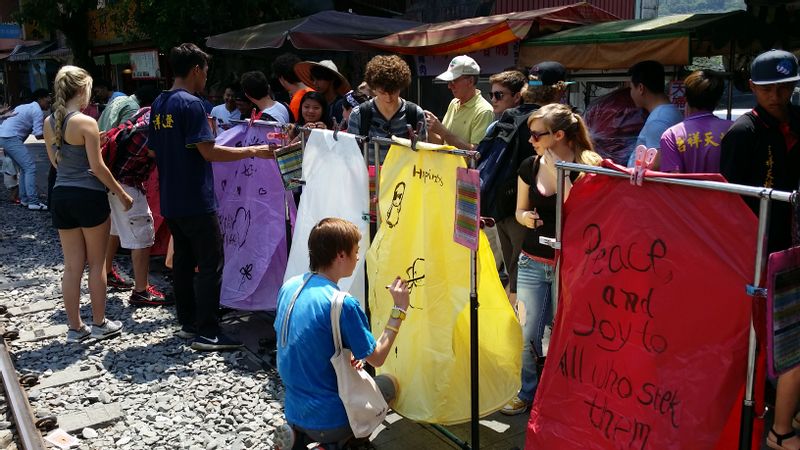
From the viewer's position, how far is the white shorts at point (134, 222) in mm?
5914

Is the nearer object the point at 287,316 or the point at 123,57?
the point at 287,316

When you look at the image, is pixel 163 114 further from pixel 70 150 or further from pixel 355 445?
pixel 355 445

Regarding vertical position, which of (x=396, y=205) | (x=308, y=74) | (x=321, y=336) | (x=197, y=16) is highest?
(x=197, y=16)

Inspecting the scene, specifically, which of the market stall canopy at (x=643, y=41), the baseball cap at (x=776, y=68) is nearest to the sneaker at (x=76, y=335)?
the baseball cap at (x=776, y=68)

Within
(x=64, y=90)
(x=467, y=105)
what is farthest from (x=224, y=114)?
(x=467, y=105)

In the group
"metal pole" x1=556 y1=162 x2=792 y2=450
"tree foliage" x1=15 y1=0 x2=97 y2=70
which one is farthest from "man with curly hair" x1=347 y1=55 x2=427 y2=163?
"tree foliage" x1=15 y1=0 x2=97 y2=70

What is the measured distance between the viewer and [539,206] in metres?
3.53

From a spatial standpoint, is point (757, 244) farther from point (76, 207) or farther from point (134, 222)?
point (134, 222)

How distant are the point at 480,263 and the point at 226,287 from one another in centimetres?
267

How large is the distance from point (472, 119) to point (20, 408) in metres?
3.63

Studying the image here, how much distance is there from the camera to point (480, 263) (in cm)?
329

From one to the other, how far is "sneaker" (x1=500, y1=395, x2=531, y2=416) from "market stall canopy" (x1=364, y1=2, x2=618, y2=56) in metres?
4.59

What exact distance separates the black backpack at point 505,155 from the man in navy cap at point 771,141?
1.14 m

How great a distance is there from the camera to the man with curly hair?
437cm
